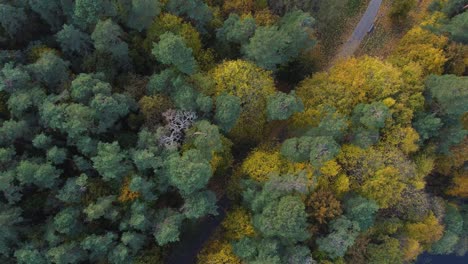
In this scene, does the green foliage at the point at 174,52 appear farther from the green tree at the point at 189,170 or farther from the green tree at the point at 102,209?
the green tree at the point at 102,209

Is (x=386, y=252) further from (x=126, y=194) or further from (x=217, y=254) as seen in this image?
(x=126, y=194)

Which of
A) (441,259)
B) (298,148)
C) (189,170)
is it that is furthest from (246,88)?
(441,259)

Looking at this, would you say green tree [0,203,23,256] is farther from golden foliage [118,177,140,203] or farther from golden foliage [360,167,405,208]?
golden foliage [360,167,405,208]

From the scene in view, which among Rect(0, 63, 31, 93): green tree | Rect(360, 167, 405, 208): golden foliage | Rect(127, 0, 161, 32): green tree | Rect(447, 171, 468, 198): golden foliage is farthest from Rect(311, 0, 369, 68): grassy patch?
Rect(0, 63, 31, 93): green tree

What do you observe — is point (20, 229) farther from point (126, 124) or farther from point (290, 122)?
point (290, 122)

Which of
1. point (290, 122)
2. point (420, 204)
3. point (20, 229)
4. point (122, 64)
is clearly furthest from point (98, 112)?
point (420, 204)

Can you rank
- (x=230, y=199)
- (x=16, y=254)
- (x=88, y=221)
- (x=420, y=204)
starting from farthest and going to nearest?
1. (x=230, y=199)
2. (x=420, y=204)
3. (x=88, y=221)
4. (x=16, y=254)
